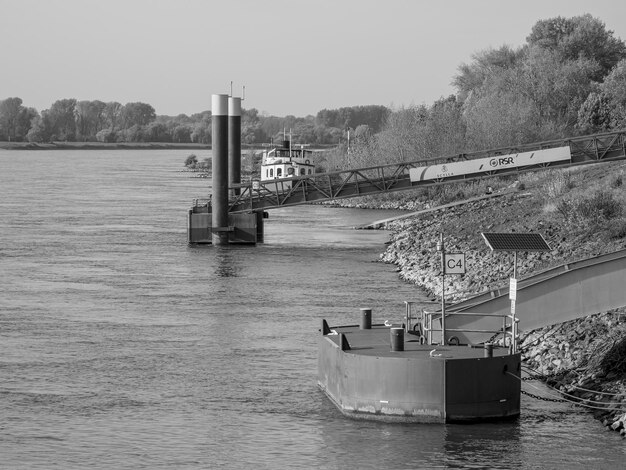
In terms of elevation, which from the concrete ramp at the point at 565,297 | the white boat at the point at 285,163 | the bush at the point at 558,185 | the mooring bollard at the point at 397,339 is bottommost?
the mooring bollard at the point at 397,339

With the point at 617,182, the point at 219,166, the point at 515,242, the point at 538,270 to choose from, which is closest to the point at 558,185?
the point at 617,182

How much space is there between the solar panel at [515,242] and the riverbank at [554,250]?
3.68 metres

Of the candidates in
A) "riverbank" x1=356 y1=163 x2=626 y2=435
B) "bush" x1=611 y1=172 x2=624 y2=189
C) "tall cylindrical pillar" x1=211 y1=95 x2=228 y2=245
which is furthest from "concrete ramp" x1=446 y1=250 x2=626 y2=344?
"tall cylindrical pillar" x1=211 y1=95 x2=228 y2=245

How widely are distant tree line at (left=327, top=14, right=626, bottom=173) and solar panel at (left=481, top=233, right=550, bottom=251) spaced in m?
72.5

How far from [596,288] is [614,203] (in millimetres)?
23568

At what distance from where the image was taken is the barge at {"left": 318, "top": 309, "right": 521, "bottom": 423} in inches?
1032

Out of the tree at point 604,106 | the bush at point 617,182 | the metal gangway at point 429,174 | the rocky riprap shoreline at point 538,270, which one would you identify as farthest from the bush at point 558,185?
the tree at point 604,106

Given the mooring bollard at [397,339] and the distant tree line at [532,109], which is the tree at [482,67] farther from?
the mooring bollard at [397,339]

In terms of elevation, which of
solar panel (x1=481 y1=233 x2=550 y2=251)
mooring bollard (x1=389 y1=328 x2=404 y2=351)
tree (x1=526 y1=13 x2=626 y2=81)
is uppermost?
tree (x1=526 y1=13 x2=626 y2=81)

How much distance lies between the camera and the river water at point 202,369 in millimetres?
25641

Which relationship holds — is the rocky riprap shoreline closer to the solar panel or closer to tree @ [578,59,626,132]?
the solar panel

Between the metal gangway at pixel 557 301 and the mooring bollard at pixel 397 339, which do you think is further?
the metal gangway at pixel 557 301

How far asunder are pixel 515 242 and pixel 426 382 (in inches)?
193

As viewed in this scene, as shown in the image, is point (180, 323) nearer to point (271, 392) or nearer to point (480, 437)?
point (271, 392)
